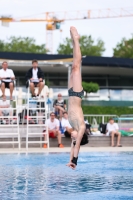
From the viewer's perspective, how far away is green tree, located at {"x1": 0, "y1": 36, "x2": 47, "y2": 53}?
254 feet

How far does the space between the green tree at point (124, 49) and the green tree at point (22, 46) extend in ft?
35.9

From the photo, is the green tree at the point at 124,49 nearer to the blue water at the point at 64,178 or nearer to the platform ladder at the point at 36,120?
the platform ladder at the point at 36,120

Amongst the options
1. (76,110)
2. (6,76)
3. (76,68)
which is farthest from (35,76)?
(76,110)

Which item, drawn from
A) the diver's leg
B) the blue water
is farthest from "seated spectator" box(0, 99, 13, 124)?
the diver's leg

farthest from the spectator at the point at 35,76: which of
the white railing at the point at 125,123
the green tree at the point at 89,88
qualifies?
the green tree at the point at 89,88

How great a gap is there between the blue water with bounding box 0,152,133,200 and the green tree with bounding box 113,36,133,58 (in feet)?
183

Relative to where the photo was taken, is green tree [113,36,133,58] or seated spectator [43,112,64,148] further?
green tree [113,36,133,58]

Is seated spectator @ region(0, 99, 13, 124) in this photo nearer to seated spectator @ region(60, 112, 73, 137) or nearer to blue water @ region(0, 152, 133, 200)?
seated spectator @ region(60, 112, 73, 137)

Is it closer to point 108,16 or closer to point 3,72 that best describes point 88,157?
point 3,72

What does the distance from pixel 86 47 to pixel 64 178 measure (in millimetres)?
69199

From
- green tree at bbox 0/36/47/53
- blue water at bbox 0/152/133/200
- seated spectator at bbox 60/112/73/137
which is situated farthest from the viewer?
green tree at bbox 0/36/47/53

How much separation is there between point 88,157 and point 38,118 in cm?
573

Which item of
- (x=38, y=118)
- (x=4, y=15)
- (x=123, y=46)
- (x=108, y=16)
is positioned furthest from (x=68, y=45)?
(x=38, y=118)

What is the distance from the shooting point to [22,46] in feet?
256
